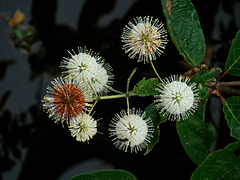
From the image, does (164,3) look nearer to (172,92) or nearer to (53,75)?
(172,92)

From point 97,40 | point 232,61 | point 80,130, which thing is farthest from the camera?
point 97,40

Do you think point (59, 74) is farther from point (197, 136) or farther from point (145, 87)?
point (197, 136)

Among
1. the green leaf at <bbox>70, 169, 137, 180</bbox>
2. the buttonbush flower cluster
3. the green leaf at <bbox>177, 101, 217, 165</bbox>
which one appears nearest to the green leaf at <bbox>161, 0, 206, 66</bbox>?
the buttonbush flower cluster

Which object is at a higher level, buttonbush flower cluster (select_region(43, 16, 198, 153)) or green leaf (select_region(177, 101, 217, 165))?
buttonbush flower cluster (select_region(43, 16, 198, 153))

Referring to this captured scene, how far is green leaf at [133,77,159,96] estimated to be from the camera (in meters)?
0.80

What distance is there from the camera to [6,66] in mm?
1146

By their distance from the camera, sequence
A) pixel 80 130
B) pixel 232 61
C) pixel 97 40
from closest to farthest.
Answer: pixel 80 130, pixel 232 61, pixel 97 40

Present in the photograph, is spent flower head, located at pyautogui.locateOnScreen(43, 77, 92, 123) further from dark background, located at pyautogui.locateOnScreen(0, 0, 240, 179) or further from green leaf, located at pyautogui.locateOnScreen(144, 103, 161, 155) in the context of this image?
dark background, located at pyautogui.locateOnScreen(0, 0, 240, 179)

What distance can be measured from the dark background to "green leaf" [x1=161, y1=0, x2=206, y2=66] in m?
Answer: 0.19

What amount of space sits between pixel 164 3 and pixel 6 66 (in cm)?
77

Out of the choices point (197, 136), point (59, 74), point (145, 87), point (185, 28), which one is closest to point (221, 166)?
point (197, 136)

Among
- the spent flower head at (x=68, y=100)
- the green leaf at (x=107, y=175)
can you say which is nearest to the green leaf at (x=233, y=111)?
the green leaf at (x=107, y=175)

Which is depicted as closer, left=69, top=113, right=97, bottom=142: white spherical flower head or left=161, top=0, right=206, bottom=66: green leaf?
left=69, top=113, right=97, bottom=142: white spherical flower head

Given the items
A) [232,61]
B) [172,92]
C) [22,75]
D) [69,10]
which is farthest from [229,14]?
[22,75]
